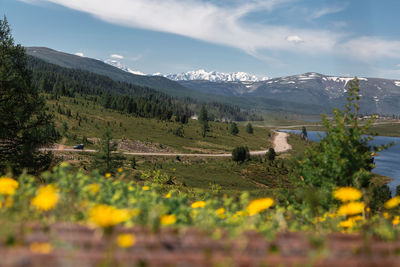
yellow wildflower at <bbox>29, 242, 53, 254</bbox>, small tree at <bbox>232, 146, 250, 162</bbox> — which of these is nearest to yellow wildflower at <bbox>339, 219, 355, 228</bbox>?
yellow wildflower at <bbox>29, 242, 53, 254</bbox>

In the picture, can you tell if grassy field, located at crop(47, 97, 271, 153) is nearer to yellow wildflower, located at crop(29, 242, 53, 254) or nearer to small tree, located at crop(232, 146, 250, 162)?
small tree, located at crop(232, 146, 250, 162)

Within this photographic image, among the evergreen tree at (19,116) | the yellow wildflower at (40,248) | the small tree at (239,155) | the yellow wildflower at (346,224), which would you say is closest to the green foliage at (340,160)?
the yellow wildflower at (346,224)

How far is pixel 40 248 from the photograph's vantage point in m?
2.69

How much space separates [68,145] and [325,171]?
297 feet

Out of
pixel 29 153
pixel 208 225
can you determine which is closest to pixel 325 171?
pixel 208 225

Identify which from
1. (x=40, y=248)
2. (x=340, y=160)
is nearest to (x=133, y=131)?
(x=340, y=160)

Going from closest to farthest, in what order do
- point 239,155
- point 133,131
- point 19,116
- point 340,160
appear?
point 340,160, point 19,116, point 239,155, point 133,131

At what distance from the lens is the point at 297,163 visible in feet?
35.9

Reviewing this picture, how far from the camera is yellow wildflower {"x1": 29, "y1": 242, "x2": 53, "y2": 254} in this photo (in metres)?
2.61

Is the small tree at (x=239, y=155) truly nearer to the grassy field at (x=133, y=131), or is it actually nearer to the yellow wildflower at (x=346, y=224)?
the grassy field at (x=133, y=131)

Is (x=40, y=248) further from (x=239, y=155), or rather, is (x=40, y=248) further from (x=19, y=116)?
(x=239, y=155)

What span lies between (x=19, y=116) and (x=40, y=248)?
16886mm

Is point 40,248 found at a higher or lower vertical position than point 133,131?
higher

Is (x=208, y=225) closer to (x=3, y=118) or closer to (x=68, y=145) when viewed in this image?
(x=3, y=118)
